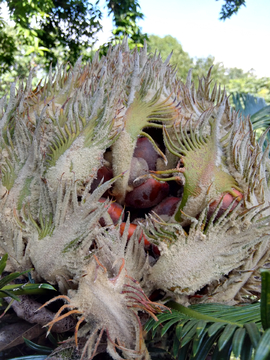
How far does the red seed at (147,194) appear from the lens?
653 mm

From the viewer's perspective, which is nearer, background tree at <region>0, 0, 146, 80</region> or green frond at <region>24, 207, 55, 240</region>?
green frond at <region>24, 207, 55, 240</region>

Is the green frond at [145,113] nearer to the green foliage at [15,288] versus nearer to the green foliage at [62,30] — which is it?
the green foliage at [15,288]

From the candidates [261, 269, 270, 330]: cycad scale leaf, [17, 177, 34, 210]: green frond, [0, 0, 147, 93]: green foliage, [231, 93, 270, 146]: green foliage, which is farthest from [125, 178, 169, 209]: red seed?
[0, 0, 147, 93]: green foliage

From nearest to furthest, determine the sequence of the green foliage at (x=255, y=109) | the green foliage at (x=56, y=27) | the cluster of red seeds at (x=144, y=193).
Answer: the cluster of red seeds at (x=144, y=193), the green foliage at (x=255, y=109), the green foliage at (x=56, y=27)

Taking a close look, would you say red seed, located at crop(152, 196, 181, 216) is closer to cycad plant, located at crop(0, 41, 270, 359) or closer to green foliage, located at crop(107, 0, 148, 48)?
cycad plant, located at crop(0, 41, 270, 359)

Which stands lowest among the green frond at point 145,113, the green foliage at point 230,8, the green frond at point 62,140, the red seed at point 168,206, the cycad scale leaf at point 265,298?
the cycad scale leaf at point 265,298

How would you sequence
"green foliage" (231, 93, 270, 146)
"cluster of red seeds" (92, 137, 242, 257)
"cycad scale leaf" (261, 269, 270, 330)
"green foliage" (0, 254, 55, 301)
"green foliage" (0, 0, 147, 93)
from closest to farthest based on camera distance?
"cycad scale leaf" (261, 269, 270, 330)
"green foliage" (0, 254, 55, 301)
"cluster of red seeds" (92, 137, 242, 257)
"green foliage" (231, 93, 270, 146)
"green foliage" (0, 0, 147, 93)

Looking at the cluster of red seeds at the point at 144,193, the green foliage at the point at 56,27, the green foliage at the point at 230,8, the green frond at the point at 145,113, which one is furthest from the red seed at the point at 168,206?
the green foliage at the point at 230,8

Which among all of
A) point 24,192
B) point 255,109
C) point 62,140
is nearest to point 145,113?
point 62,140

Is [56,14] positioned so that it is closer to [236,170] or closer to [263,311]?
[236,170]

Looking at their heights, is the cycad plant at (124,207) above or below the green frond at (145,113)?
below

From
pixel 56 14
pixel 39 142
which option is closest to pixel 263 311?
pixel 39 142

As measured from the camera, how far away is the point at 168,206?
0.66 meters

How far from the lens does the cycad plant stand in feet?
1.65
